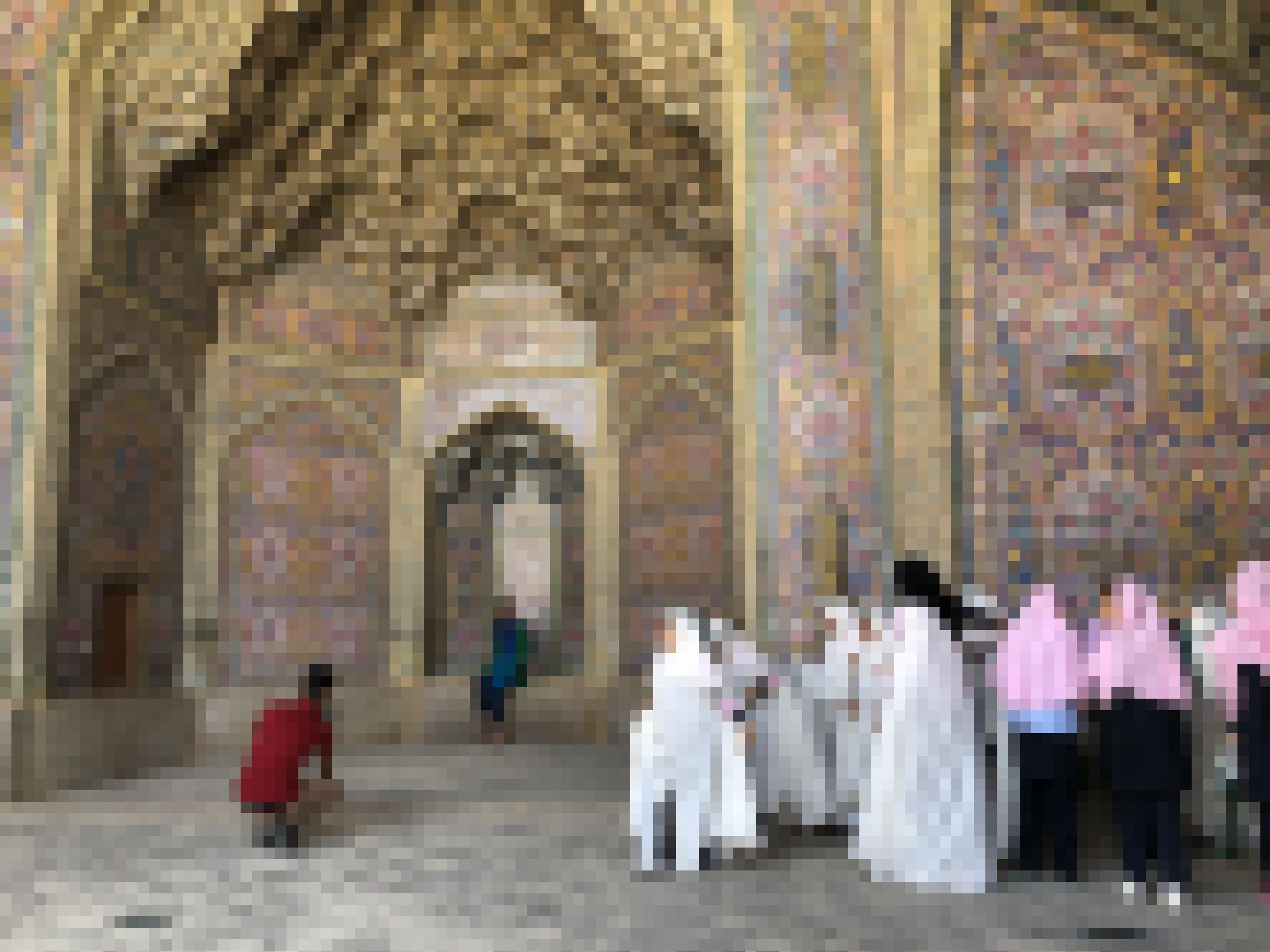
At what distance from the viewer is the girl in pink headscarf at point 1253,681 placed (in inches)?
149

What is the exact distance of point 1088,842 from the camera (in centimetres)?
450

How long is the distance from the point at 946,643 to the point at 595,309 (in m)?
5.74

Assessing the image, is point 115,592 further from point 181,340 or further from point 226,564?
point 181,340

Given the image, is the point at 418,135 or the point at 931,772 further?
the point at 418,135

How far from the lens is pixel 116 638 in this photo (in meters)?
7.24

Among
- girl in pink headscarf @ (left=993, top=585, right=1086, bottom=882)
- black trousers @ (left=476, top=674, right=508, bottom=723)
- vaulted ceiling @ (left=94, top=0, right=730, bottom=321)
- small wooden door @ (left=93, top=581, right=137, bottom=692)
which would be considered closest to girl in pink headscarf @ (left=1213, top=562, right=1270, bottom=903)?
girl in pink headscarf @ (left=993, top=585, right=1086, bottom=882)

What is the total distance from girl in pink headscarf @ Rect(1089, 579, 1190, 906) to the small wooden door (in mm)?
5896

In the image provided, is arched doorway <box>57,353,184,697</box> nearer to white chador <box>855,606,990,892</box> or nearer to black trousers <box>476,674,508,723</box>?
black trousers <box>476,674,508,723</box>

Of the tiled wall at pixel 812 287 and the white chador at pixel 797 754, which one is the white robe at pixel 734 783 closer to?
the white chador at pixel 797 754

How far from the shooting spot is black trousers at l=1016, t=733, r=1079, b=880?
396 cm

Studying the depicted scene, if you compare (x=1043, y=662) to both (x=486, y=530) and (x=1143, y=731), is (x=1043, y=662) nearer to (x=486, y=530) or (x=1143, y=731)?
(x=1143, y=731)

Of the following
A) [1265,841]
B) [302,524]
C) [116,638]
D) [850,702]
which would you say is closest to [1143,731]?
[1265,841]

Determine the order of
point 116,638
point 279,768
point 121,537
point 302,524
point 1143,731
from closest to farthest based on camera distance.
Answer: point 1143,731 → point 279,768 → point 116,638 → point 121,537 → point 302,524

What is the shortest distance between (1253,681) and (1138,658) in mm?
420
